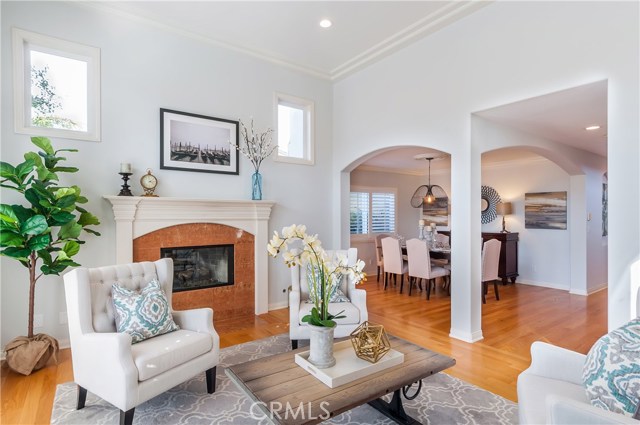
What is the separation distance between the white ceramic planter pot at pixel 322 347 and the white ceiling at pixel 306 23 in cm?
315

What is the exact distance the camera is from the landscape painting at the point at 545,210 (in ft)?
20.7

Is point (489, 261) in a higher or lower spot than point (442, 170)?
lower

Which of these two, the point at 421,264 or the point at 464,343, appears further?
the point at 421,264

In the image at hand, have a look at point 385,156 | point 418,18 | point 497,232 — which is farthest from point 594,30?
point 497,232

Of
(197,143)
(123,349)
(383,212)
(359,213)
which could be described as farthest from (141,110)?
(383,212)

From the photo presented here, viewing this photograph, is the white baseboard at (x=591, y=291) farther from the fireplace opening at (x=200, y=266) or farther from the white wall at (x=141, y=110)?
the fireplace opening at (x=200, y=266)

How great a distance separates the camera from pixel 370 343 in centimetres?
198

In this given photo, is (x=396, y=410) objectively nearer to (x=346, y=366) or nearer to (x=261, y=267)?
(x=346, y=366)

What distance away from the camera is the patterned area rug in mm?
2168

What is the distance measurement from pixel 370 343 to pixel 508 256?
5712 millimetres

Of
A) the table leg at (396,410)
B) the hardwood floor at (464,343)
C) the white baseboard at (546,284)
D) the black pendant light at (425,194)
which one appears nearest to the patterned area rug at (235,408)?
the table leg at (396,410)

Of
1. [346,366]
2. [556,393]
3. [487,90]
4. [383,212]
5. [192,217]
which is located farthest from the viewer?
[383,212]

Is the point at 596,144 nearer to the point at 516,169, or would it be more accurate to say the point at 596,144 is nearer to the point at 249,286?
the point at 516,169

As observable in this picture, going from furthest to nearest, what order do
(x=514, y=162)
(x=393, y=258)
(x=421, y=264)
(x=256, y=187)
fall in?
(x=514, y=162) < (x=393, y=258) < (x=421, y=264) < (x=256, y=187)
